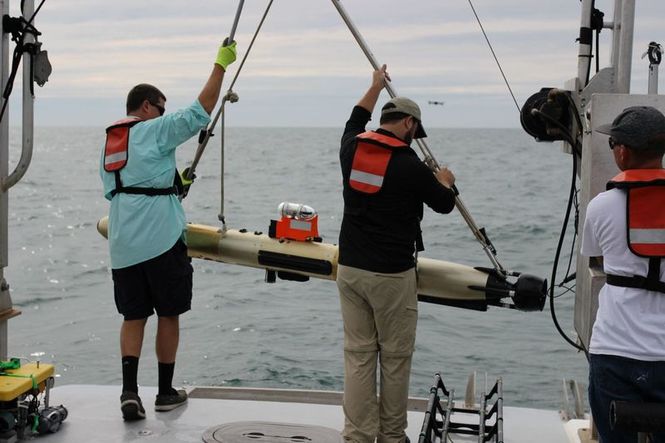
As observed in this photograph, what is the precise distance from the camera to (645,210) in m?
3.23

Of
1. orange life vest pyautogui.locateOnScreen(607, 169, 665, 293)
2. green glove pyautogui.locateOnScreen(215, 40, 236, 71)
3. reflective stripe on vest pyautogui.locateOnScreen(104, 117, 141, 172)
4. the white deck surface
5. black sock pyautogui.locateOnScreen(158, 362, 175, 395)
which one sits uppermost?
green glove pyautogui.locateOnScreen(215, 40, 236, 71)

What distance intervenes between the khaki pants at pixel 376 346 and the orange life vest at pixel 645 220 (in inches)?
51.5

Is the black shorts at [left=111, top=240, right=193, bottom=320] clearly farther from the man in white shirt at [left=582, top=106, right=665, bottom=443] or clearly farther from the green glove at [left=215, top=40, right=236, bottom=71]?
the man in white shirt at [left=582, top=106, right=665, bottom=443]

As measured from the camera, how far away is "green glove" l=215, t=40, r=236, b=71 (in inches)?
188

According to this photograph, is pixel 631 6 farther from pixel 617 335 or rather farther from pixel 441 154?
pixel 441 154

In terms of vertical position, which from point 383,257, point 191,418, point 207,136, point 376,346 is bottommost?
point 191,418

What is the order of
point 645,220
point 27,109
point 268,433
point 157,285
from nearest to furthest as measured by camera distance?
point 645,220
point 27,109
point 268,433
point 157,285

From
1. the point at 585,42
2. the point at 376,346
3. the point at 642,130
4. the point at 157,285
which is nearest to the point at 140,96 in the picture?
the point at 157,285

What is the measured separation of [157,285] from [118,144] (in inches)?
27.2

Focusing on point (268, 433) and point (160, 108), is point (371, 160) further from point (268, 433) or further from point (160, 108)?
point (268, 433)

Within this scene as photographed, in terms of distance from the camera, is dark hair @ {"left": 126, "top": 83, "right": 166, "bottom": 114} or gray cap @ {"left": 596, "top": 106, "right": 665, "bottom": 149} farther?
dark hair @ {"left": 126, "top": 83, "right": 166, "bottom": 114}

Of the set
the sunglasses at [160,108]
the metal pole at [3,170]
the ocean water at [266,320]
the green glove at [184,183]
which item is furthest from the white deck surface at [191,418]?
the ocean water at [266,320]

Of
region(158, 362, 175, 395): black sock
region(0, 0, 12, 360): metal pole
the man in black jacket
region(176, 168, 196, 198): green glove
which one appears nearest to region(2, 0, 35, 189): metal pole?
region(0, 0, 12, 360): metal pole

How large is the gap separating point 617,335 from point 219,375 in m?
8.17
